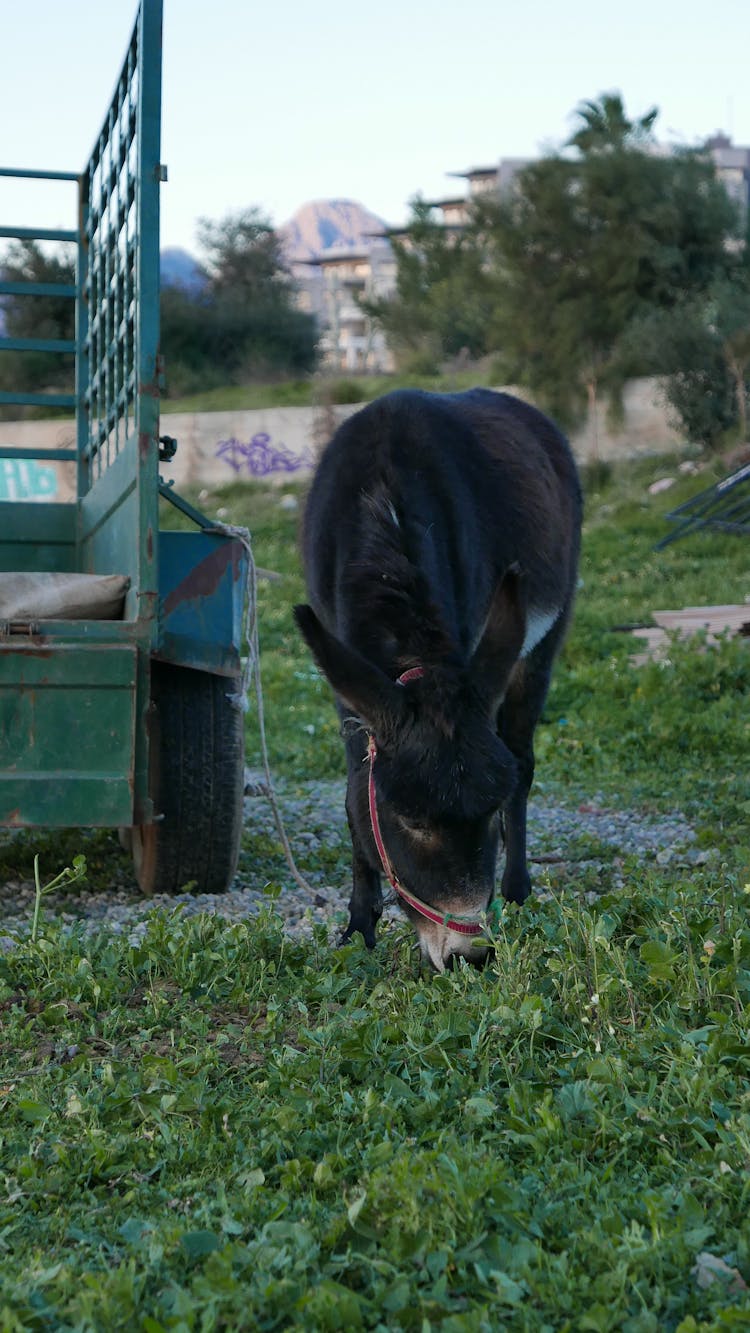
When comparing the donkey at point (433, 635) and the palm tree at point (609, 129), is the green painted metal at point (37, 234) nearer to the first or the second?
the donkey at point (433, 635)

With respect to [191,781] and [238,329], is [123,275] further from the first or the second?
[238,329]

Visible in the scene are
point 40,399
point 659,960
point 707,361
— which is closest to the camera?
point 659,960

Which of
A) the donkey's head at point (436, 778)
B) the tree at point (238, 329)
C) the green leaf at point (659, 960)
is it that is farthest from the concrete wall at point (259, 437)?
Result: the green leaf at point (659, 960)

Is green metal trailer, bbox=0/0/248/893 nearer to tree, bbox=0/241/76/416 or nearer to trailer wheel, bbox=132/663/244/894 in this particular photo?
trailer wheel, bbox=132/663/244/894

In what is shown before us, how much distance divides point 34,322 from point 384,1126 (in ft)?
114

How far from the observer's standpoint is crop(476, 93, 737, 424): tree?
31266 mm

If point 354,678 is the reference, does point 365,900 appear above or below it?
below

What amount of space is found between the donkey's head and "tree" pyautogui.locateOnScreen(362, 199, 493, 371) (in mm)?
37224

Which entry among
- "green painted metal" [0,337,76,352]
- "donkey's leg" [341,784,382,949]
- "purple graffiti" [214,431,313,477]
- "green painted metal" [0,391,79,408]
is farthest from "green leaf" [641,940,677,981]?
"purple graffiti" [214,431,313,477]

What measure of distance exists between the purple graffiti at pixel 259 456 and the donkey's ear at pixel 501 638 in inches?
1133

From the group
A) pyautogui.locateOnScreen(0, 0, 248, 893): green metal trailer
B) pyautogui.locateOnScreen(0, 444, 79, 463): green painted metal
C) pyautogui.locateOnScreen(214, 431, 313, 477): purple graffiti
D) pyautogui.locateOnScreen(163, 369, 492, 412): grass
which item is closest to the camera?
pyautogui.locateOnScreen(0, 0, 248, 893): green metal trailer

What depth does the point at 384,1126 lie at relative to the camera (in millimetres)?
2771

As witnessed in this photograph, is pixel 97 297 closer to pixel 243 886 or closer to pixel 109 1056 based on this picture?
pixel 243 886

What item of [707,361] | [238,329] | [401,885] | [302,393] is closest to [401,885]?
[401,885]
